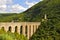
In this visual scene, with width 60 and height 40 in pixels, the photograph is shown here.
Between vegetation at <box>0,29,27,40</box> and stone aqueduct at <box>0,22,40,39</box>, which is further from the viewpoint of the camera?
stone aqueduct at <box>0,22,40,39</box>

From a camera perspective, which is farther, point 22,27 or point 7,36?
point 22,27

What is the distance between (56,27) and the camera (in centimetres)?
8150

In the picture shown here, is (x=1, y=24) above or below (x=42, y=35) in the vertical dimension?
above

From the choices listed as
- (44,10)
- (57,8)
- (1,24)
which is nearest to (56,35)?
(1,24)

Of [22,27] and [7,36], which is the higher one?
[7,36]

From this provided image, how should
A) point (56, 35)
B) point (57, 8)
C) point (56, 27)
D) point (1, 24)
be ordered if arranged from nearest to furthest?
1. point (1, 24)
2. point (56, 35)
3. point (56, 27)
4. point (57, 8)

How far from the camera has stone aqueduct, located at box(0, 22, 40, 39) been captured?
203 ft

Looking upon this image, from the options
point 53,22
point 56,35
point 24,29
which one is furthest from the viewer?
point 53,22

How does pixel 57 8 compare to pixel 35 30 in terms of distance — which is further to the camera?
pixel 57 8

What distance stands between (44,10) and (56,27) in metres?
39.3

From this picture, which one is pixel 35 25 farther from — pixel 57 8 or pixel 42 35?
pixel 57 8

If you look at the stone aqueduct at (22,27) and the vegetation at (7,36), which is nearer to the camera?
the vegetation at (7,36)

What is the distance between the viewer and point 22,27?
233 feet

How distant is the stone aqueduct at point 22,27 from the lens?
61.7m
